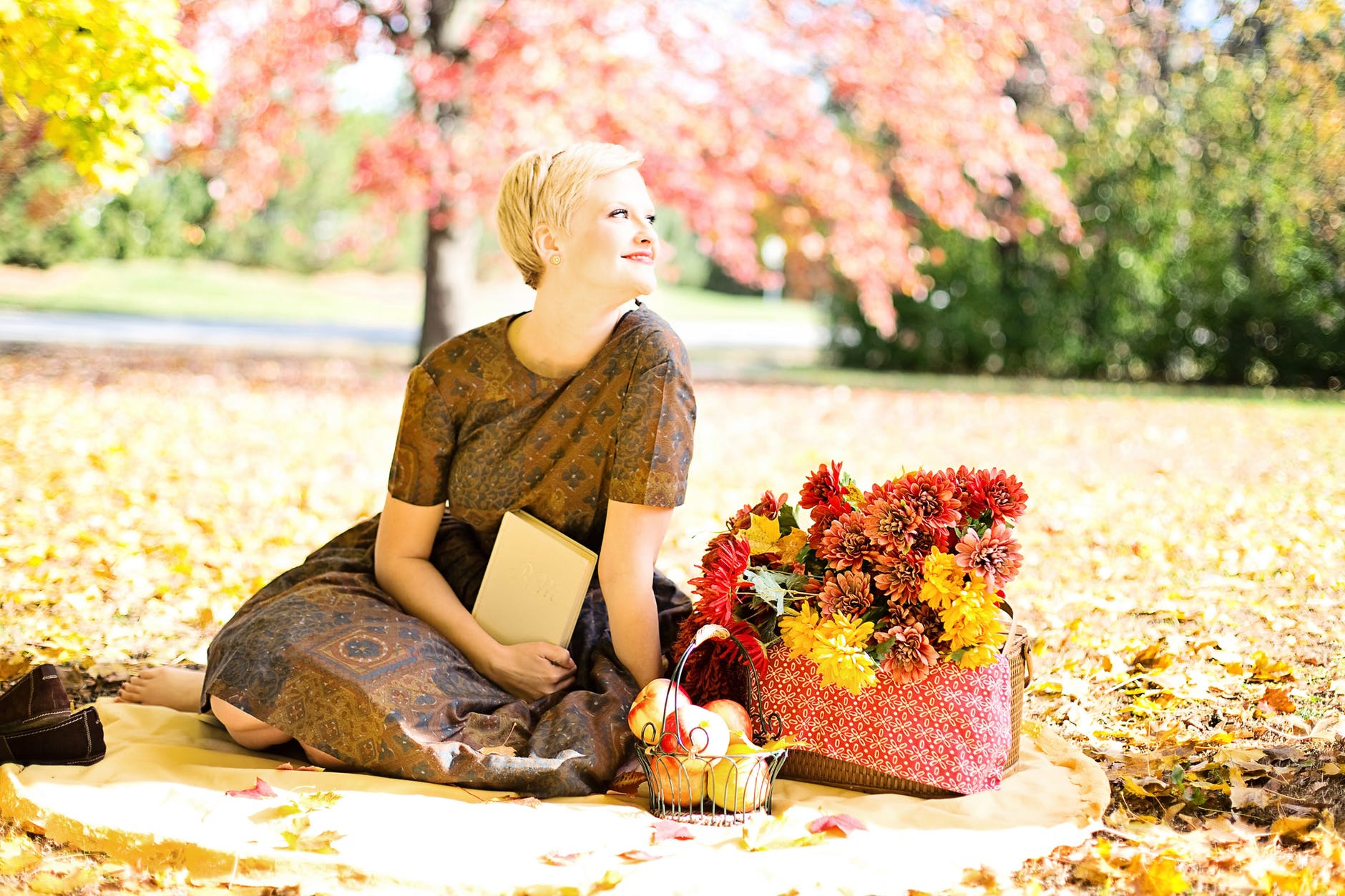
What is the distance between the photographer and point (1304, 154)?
510 inches

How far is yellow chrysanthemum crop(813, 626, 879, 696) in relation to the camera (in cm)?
271

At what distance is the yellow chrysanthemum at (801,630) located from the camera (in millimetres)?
2801

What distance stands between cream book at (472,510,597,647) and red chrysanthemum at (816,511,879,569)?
58 centimetres

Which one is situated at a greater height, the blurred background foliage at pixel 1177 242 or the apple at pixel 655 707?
the blurred background foliage at pixel 1177 242

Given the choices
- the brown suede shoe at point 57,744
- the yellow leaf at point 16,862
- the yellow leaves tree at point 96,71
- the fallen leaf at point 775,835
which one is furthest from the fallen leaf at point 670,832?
the yellow leaves tree at point 96,71

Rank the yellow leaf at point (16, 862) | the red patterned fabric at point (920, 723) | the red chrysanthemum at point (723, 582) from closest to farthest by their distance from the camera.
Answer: the yellow leaf at point (16, 862), the red patterned fabric at point (920, 723), the red chrysanthemum at point (723, 582)

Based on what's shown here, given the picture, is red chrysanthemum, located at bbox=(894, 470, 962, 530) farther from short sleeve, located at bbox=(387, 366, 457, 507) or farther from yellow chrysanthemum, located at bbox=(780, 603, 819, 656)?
short sleeve, located at bbox=(387, 366, 457, 507)

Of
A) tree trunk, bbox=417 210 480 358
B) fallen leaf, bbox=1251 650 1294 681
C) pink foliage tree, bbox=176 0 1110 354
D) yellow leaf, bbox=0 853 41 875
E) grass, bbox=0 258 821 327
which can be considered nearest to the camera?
yellow leaf, bbox=0 853 41 875

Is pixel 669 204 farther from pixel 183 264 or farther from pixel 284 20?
pixel 183 264

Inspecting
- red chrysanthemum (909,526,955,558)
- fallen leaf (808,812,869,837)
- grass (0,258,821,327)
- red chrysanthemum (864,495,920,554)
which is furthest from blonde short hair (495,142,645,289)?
grass (0,258,821,327)

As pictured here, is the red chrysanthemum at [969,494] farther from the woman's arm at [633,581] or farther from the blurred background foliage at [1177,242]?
the blurred background foliage at [1177,242]

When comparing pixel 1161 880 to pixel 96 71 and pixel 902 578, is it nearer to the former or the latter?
pixel 902 578

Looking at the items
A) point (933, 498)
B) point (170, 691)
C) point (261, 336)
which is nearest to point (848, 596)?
point (933, 498)

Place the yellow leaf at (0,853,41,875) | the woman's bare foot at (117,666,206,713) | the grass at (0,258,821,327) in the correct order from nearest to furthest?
the yellow leaf at (0,853,41,875) → the woman's bare foot at (117,666,206,713) → the grass at (0,258,821,327)
